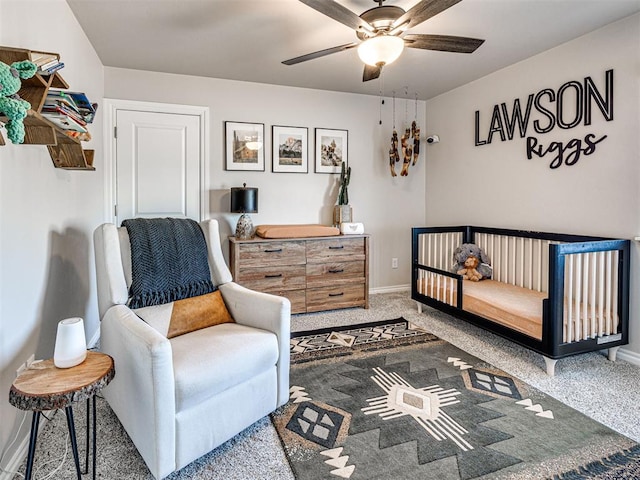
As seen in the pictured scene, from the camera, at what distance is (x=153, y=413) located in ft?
4.65

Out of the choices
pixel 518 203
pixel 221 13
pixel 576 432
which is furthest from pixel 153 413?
→ pixel 518 203

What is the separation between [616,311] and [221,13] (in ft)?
11.0

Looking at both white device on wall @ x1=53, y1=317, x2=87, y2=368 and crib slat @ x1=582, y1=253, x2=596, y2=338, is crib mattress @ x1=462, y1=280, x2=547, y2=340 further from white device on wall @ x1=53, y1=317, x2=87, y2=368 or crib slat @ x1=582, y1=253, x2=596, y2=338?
white device on wall @ x1=53, y1=317, x2=87, y2=368

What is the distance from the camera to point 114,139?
11.4ft

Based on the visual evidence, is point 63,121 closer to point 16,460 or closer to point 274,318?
point 274,318

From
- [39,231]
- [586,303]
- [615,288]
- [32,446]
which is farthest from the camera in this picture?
[615,288]

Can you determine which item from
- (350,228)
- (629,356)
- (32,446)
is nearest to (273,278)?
(350,228)

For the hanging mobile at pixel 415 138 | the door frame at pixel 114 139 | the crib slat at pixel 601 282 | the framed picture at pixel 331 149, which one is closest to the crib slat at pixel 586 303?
the crib slat at pixel 601 282

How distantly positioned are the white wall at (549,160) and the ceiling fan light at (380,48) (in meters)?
1.70

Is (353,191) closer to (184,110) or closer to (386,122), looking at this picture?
(386,122)

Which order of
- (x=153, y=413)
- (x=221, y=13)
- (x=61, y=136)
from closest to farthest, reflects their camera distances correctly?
1. (x=153, y=413)
2. (x=61, y=136)
3. (x=221, y=13)

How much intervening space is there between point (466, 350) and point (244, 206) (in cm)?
228

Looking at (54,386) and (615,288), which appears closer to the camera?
(54,386)

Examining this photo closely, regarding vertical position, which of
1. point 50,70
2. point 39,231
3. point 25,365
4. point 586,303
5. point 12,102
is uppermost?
point 50,70
